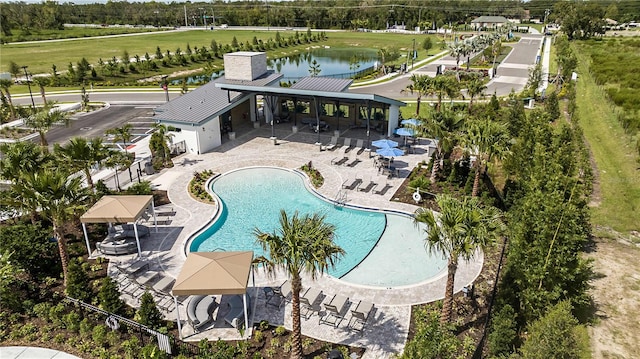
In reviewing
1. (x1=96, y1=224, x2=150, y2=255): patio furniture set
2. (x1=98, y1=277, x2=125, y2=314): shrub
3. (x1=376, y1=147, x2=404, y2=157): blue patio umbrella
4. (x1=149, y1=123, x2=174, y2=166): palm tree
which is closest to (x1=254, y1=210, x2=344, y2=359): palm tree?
(x1=98, y1=277, x2=125, y2=314): shrub

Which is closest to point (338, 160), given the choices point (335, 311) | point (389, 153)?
point (389, 153)

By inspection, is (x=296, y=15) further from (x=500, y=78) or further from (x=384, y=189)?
(x=384, y=189)

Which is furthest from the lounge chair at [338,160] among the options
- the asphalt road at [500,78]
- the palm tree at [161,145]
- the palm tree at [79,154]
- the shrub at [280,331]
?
the asphalt road at [500,78]

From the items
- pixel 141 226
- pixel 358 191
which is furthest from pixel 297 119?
pixel 141 226

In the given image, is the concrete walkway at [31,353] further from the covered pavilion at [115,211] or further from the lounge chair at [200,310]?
the covered pavilion at [115,211]

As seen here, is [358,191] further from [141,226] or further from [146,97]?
[146,97]
